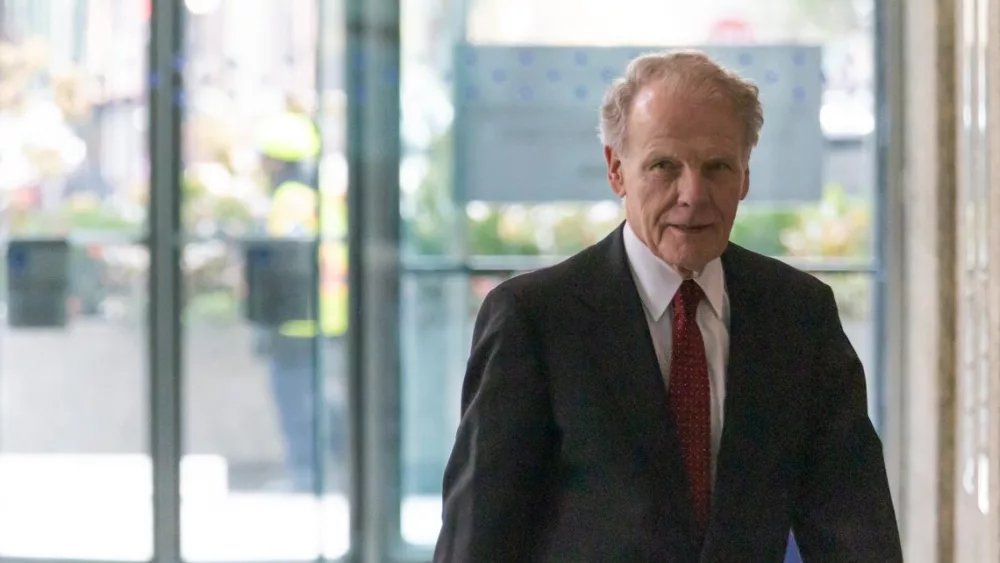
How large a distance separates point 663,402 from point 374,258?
13.4ft

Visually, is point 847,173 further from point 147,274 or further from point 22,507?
point 22,507

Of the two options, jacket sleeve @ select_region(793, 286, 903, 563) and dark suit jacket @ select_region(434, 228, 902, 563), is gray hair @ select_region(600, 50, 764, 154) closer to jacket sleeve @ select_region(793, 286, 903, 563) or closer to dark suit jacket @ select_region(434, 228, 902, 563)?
dark suit jacket @ select_region(434, 228, 902, 563)

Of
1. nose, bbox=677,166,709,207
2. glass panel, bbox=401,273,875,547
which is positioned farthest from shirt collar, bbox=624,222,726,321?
glass panel, bbox=401,273,875,547

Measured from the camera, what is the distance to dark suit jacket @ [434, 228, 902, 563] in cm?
202

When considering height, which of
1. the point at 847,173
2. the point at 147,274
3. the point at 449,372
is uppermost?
the point at 847,173

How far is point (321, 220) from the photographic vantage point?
6.09 meters

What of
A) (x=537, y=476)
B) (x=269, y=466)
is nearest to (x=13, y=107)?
(x=269, y=466)

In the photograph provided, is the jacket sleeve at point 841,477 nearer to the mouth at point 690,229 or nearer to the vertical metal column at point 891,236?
the mouth at point 690,229

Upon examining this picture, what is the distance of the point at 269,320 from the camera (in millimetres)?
6227

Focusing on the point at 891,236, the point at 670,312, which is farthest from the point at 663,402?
the point at 891,236

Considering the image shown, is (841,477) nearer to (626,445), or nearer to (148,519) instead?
(626,445)

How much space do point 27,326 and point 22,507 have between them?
0.81m

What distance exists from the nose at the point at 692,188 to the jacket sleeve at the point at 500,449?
27cm

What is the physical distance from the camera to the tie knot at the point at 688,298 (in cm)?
212
